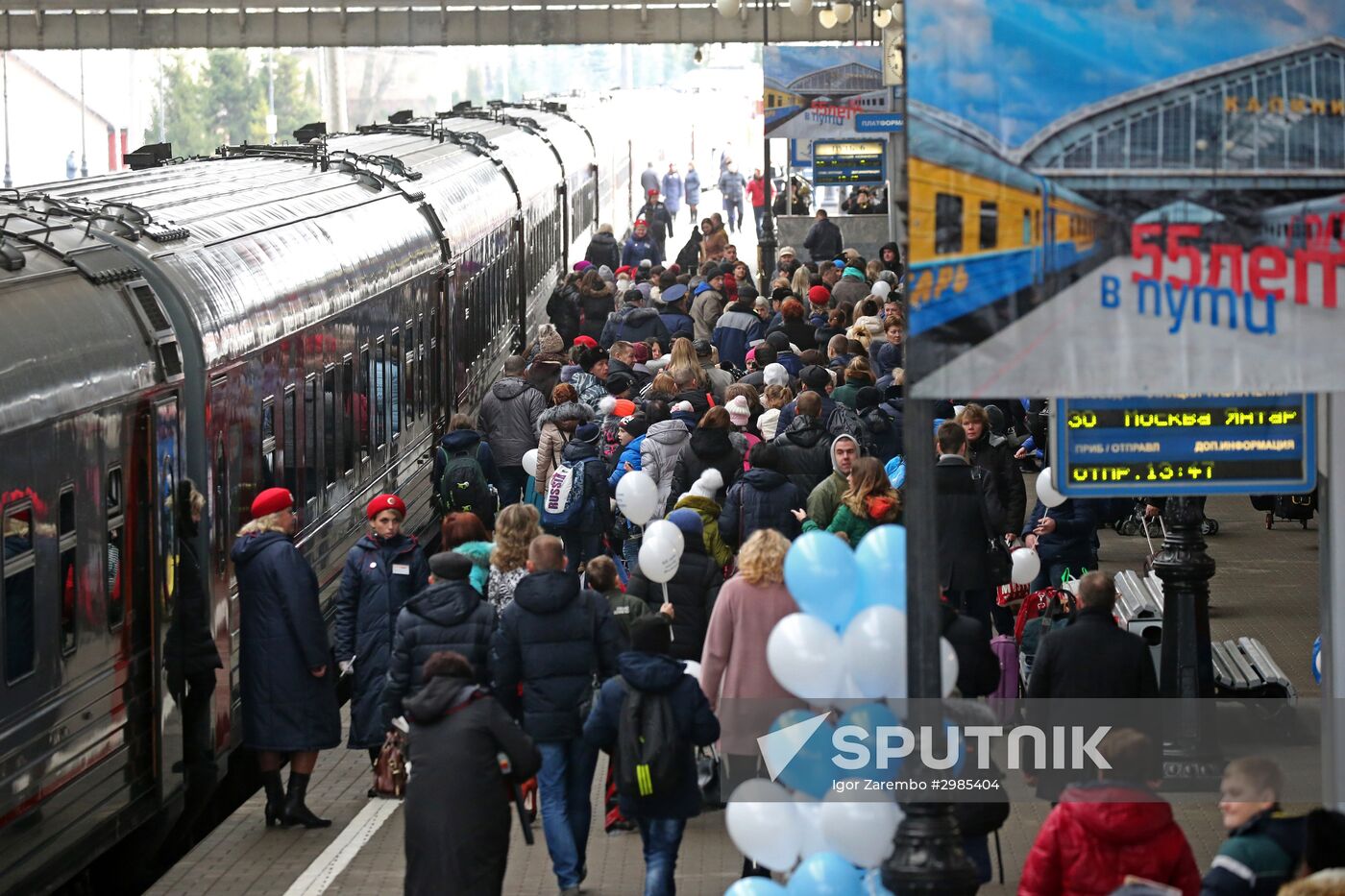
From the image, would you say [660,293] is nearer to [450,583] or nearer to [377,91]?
[450,583]

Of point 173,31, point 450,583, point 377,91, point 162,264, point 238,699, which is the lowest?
point 238,699

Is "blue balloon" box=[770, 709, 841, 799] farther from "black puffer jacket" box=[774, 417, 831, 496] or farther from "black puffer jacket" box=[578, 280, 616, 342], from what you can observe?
"black puffer jacket" box=[578, 280, 616, 342]

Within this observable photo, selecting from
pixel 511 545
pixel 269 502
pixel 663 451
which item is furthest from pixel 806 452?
pixel 269 502

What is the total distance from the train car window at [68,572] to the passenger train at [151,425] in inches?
0.5

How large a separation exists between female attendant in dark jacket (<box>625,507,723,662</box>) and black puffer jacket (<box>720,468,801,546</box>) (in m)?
1.27

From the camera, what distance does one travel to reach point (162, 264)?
1122 cm

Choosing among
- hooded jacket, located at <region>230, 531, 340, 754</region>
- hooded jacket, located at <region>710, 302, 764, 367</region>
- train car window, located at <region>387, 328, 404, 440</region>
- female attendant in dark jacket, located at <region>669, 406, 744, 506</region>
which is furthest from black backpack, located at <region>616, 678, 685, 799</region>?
hooded jacket, located at <region>710, 302, 764, 367</region>

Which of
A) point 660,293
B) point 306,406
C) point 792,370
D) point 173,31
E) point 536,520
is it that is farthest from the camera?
point 173,31

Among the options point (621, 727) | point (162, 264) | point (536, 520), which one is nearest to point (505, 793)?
point (621, 727)

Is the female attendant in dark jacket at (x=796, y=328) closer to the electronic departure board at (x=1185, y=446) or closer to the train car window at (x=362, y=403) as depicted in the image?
the train car window at (x=362, y=403)

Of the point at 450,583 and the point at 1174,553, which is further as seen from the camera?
the point at 1174,553

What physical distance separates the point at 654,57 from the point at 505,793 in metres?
191

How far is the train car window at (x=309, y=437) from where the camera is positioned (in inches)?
542

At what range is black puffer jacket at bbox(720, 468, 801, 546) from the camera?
12.8 meters
